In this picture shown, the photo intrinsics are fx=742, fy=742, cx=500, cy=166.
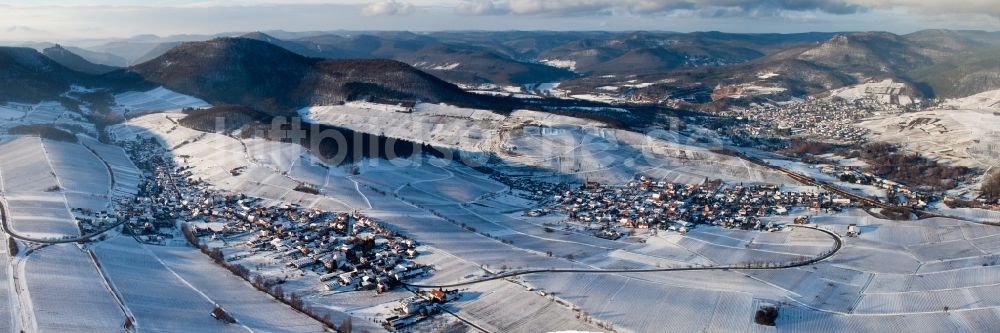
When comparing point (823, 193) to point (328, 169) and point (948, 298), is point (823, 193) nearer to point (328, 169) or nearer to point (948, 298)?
point (948, 298)

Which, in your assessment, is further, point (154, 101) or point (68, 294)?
point (154, 101)

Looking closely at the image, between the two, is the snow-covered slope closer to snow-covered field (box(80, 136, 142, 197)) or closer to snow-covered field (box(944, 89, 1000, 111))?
snow-covered field (box(80, 136, 142, 197))

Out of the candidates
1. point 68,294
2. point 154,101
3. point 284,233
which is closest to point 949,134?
point 284,233

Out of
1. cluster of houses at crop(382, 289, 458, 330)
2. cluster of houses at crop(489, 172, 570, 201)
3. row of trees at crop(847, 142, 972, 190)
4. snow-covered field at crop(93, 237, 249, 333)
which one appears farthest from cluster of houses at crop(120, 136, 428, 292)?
row of trees at crop(847, 142, 972, 190)

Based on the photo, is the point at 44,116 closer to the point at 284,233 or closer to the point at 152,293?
the point at 284,233

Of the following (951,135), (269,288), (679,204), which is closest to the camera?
(269,288)

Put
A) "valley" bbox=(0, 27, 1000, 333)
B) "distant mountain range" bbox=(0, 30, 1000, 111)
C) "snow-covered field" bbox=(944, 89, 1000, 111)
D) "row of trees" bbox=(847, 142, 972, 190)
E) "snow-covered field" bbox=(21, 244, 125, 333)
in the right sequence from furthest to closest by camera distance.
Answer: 1. "distant mountain range" bbox=(0, 30, 1000, 111)
2. "snow-covered field" bbox=(944, 89, 1000, 111)
3. "row of trees" bbox=(847, 142, 972, 190)
4. "valley" bbox=(0, 27, 1000, 333)
5. "snow-covered field" bbox=(21, 244, 125, 333)

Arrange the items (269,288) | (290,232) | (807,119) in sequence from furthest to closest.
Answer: (807,119), (290,232), (269,288)

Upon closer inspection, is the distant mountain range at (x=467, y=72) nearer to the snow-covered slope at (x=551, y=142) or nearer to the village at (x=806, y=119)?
the snow-covered slope at (x=551, y=142)
